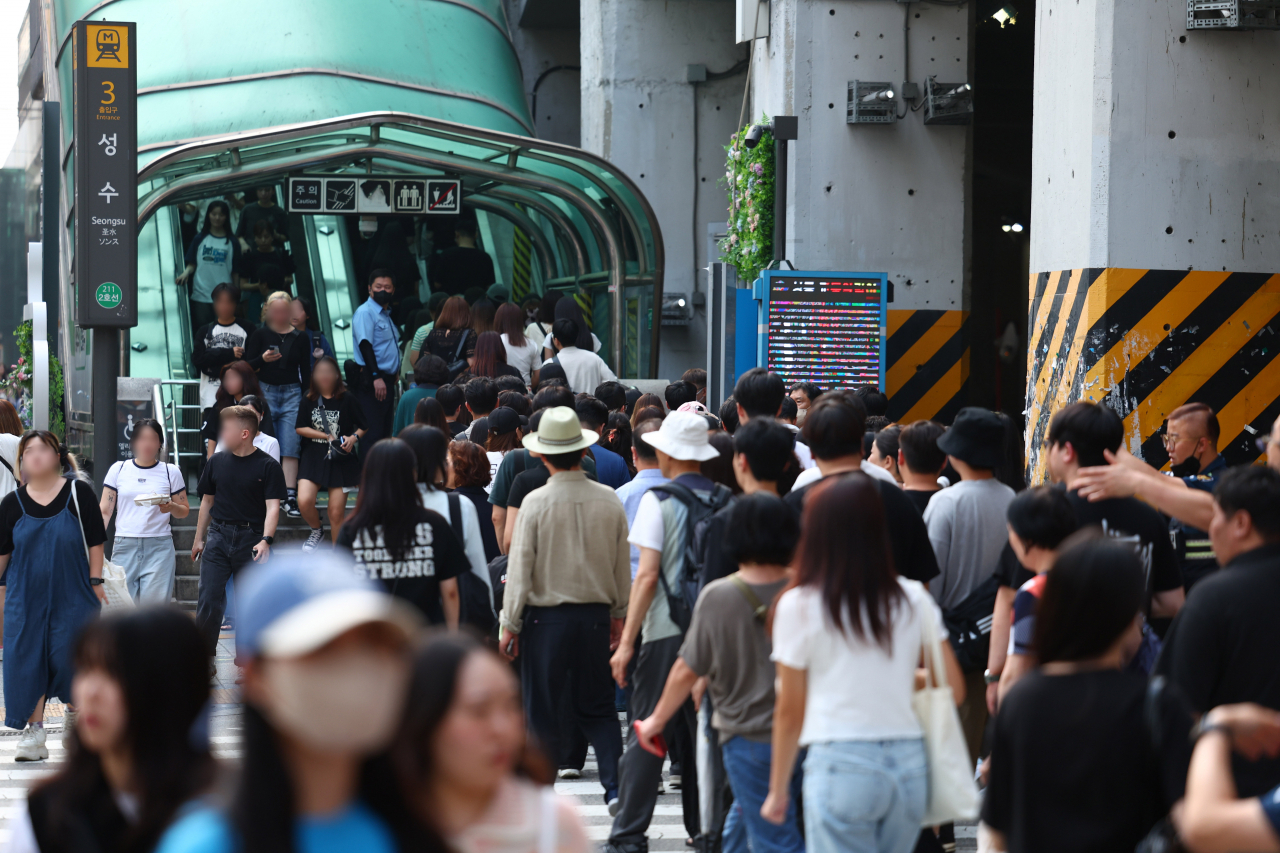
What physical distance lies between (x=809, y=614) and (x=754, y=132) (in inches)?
374

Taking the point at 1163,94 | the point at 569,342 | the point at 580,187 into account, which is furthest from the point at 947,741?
the point at 580,187

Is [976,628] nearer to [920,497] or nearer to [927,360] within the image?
[920,497]

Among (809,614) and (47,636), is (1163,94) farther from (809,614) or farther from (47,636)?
(47,636)

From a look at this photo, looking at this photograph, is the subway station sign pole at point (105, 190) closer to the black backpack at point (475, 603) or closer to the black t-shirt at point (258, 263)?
the black backpack at point (475, 603)

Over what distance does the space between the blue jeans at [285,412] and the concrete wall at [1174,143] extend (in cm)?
697

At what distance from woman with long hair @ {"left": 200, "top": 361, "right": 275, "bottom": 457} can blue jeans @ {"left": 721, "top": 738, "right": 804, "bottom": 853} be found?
25.4 feet

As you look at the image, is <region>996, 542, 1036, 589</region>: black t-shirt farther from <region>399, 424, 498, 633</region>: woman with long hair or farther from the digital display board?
the digital display board

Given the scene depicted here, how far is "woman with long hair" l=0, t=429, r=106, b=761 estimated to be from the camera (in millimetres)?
7543

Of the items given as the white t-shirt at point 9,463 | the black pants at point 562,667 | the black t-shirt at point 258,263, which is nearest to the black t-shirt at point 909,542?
the black pants at point 562,667

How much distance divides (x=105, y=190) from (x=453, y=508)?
5.83 metres

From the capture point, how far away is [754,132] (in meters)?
12.7

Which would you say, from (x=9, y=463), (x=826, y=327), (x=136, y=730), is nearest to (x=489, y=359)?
(x=826, y=327)

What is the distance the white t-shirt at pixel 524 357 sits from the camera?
494 inches

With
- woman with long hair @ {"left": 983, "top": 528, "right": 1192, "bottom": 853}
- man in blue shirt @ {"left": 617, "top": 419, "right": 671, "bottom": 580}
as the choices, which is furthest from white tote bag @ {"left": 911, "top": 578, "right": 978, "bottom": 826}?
man in blue shirt @ {"left": 617, "top": 419, "right": 671, "bottom": 580}
